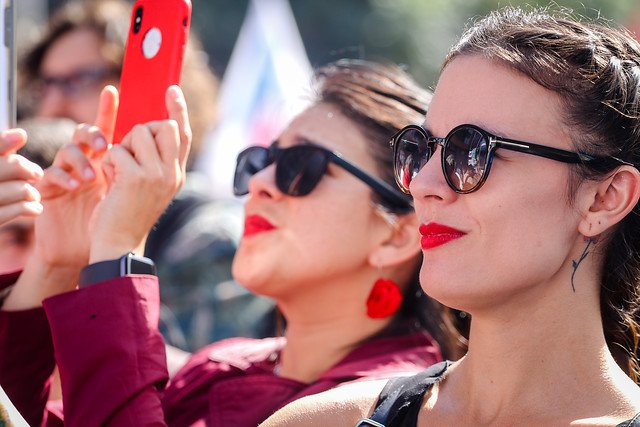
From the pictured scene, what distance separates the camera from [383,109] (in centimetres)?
316

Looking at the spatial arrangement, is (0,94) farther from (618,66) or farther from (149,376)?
(618,66)

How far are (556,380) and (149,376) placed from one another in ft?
3.20

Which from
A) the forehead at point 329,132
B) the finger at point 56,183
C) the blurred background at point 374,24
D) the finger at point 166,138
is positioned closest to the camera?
the finger at point 166,138

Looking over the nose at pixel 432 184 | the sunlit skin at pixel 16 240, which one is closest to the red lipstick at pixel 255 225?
the nose at pixel 432 184

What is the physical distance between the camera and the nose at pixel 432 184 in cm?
213

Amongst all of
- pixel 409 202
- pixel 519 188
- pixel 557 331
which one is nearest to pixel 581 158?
pixel 519 188

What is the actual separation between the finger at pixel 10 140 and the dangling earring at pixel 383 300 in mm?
1166

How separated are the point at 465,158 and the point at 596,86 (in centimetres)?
32

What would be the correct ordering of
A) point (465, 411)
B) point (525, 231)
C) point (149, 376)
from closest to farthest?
point (525, 231)
point (465, 411)
point (149, 376)

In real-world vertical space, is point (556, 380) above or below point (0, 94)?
below

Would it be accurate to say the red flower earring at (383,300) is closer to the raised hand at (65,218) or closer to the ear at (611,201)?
the raised hand at (65,218)

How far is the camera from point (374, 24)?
51.0ft

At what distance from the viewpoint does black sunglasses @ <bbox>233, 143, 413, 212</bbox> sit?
3025 millimetres

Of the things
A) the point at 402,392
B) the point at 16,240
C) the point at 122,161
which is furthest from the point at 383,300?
the point at 16,240
